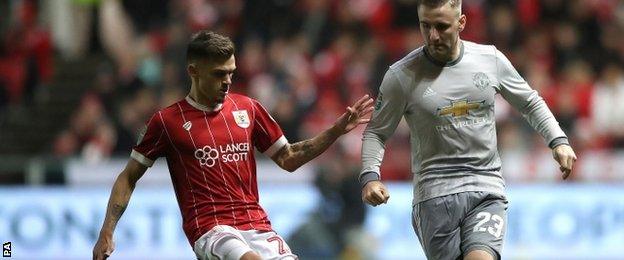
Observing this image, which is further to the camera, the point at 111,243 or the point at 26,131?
the point at 26,131

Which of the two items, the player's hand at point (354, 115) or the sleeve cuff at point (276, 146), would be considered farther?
the sleeve cuff at point (276, 146)

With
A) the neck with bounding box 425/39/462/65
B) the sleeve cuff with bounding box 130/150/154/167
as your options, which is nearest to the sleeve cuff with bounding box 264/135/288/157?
the sleeve cuff with bounding box 130/150/154/167

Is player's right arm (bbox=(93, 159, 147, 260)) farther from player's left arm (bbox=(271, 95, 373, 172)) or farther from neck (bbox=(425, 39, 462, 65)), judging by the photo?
neck (bbox=(425, 39, 462, 65))

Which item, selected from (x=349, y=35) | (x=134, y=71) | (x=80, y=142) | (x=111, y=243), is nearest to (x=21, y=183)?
(x=80, y=142)

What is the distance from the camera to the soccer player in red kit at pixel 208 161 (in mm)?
7246

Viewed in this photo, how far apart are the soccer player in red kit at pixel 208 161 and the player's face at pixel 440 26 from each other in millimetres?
608

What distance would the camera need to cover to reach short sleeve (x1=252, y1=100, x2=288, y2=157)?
25.0 feet

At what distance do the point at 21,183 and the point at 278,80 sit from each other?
3360mm

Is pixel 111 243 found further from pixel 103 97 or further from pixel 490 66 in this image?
pixel 103 97

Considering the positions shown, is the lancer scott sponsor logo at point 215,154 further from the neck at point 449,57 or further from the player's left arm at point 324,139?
the neck at point 449,57

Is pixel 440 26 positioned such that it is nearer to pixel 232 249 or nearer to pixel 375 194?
pixel 375 194

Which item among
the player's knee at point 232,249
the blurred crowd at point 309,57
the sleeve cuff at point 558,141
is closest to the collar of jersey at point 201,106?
the player's knee at point 232,249

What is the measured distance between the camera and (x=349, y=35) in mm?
16047

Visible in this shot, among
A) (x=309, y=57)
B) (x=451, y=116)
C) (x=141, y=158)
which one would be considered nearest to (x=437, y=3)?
(x=451, y=116)
